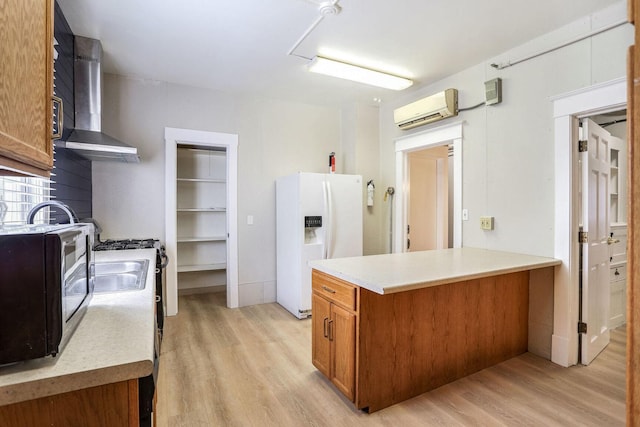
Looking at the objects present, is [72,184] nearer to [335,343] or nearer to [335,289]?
[335,289]

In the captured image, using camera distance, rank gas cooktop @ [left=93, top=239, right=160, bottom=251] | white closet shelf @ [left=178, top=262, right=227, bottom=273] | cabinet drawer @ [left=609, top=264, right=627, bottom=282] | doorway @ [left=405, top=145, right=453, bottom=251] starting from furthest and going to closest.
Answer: doorway @ [left=405, top=145, right=453, bottom=251] < white closet shelf @ [left=178, top=262, right=227, bottom=273] < cabinet drawer @ [left=609, top=264, right=627, bottom=282] < gas cooktop @ [left=93, top=239, right=160, bottom=251]

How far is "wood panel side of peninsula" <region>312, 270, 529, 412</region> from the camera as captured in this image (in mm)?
1931

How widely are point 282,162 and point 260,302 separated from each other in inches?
71.0

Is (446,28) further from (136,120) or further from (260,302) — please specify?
(260,302)

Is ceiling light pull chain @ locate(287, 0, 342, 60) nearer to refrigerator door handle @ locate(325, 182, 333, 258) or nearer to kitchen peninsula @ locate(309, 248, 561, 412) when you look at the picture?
refrigerator door handle @ locate(325, 182, 333, 258)

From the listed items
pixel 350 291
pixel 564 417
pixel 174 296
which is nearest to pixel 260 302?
pixel 174 296

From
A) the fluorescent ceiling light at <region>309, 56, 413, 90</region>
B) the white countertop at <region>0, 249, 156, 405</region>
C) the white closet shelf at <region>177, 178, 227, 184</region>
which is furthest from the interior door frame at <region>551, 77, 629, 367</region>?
the white closet shelf at <region>177, 178, 227, 184</region>

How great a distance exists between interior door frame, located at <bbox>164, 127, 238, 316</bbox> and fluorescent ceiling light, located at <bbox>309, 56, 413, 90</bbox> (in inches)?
56.1

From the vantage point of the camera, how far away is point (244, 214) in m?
3.96

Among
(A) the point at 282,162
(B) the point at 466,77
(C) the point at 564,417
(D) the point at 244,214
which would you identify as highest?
(B) the point at 466,77

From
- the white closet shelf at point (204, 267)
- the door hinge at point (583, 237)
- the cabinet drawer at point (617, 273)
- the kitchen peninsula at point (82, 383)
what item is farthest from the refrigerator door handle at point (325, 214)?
the cabinet drawer at point (617, 273)

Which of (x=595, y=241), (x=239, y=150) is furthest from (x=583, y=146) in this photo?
(x=239, y=150)

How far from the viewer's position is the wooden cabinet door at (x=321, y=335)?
7.18ft

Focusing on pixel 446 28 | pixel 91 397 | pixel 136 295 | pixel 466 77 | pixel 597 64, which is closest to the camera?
pixel 91 397
